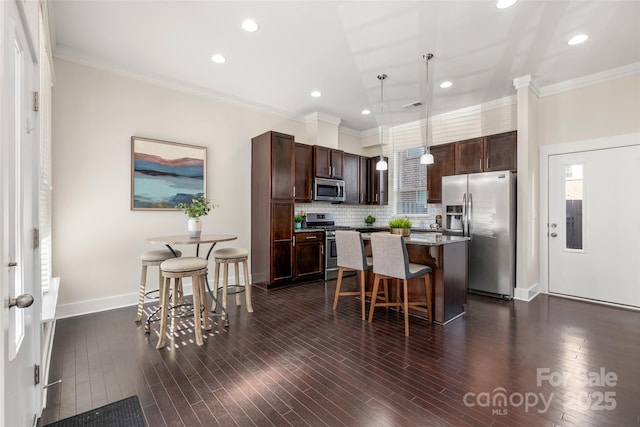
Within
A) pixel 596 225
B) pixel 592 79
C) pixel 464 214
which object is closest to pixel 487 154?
pixel 464 214

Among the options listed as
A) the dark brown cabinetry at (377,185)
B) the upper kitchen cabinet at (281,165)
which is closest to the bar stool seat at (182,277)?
the upper kitchen cabinet at (281,165)

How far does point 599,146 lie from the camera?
13.3ft

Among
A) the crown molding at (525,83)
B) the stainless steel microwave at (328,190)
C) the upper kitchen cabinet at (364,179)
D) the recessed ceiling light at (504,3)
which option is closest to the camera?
the recessed ceiling light at (504,3)

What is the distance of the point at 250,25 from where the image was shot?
304 cm

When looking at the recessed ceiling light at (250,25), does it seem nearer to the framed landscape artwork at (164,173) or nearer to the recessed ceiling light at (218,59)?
the recessed ceiling light at (218,59)

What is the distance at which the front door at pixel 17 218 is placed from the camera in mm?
1038

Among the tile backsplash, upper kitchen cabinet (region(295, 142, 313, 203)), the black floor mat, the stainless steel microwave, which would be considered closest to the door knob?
the black floor mat

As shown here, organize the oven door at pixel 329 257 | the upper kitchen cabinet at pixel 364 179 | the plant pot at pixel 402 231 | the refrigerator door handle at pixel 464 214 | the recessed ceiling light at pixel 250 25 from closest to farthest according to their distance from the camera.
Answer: the recessed ceiling light at pixel 250 25 → the plant pot at pixel 402 231 → the refrigerator door handle at pixel 464 214 → the oven door at pixel 329 257 → the upper kitchen cabinet at pixel 364 179

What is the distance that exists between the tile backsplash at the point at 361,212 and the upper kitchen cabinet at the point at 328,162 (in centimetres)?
71

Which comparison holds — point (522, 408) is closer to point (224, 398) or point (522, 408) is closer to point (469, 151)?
point (224, 398)

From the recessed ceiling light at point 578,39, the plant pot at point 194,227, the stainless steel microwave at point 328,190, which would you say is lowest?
the plant pot at point 194,227

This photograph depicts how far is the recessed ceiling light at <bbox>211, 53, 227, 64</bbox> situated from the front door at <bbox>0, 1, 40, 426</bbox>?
2.30m

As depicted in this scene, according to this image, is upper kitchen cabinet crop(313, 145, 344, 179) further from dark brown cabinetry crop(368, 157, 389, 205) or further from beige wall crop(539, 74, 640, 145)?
beige wall crop(539, 74, 640, 145)

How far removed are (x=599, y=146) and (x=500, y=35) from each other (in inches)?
91.3
